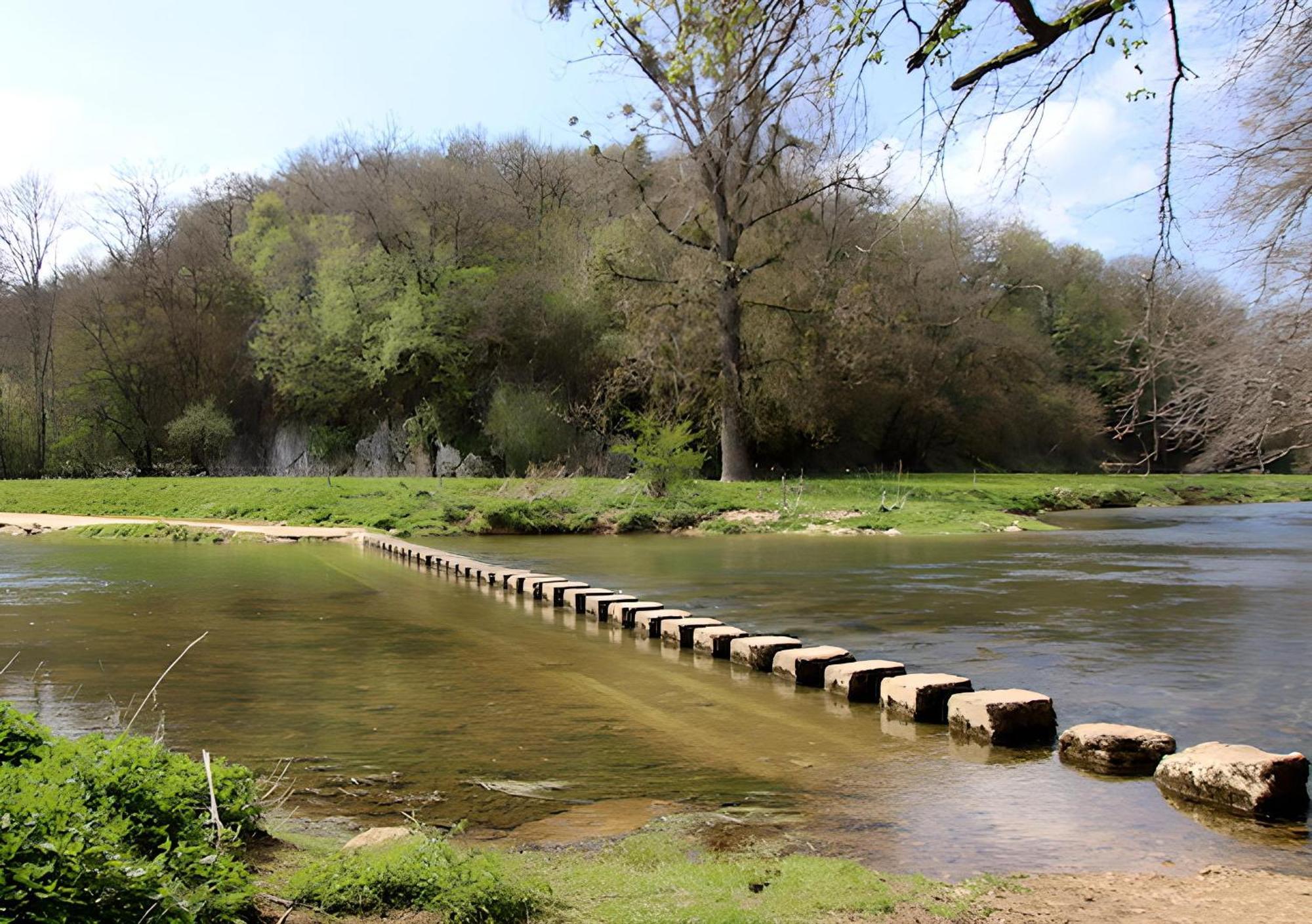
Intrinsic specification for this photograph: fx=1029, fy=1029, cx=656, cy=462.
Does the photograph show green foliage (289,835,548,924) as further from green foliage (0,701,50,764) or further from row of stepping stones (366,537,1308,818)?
row of stepping stones (366,537,1308,818)

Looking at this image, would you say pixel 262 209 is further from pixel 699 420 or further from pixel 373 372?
pixel 699 420

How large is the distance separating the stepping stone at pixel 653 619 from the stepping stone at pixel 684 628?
6 centimetres

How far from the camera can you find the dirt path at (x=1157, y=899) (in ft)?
10.5

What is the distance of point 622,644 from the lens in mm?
9188

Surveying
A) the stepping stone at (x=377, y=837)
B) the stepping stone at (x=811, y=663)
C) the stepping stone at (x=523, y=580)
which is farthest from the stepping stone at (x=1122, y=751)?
the stepping stone at (x=523, y=580)

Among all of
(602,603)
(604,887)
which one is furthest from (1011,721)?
(602,603)

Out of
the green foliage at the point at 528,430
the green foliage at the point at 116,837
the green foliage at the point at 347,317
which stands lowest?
the green foliage at the point at 116,837

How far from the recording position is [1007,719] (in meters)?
5.70

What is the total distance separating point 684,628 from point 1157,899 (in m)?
5.70

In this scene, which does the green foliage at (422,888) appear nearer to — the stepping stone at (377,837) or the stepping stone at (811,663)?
the stepping stone at (377,837)

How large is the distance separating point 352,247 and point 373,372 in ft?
14.6

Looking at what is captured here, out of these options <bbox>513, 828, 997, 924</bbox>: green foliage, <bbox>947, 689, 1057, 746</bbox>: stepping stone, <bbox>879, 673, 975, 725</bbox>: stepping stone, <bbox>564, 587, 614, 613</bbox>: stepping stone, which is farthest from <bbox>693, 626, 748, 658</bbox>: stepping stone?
<bbox>513, 828, 997, 924</bbox>: green foliage

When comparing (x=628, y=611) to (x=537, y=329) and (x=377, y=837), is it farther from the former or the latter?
(x=537, y=329)

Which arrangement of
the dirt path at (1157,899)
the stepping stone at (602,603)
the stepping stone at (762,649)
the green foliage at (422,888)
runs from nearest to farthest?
the green foliage at (422,888) → the dirt path at (1157,899) → the stepping stone at (762,649) → the stepping stone at (602,603)
